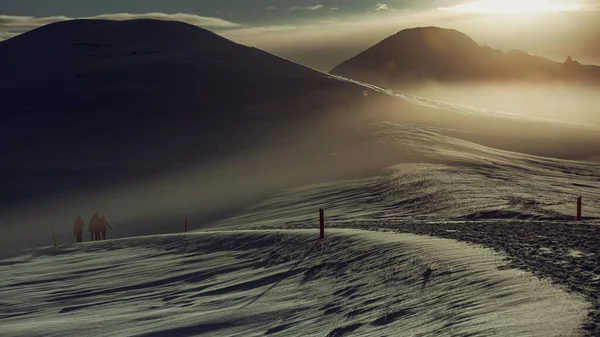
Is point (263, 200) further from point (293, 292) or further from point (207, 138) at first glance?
point (207, 138)

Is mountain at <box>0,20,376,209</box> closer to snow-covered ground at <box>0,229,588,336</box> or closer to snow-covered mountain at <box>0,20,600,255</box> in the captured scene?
snow-covered mountain at <box>0,20,600,255</box>

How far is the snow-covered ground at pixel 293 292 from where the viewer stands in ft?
29.6

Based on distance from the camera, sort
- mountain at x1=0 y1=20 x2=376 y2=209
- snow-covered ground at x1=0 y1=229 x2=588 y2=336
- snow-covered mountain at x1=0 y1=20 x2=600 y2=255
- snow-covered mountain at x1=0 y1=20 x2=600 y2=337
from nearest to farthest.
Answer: snow-covered ground at x1=0 y1=229 x2=588 y2=336
snow-covered mountain at x1=0 y1=20 x2=600 y2=337
snow-covered mountain at x1=0 y1=20 x2=600 y2=255
mountain at x1=0 y1=20 x2=376 y2=209

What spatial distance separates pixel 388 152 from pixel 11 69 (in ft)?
212

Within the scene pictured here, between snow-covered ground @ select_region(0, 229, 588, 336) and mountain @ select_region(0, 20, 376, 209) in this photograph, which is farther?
mountain @ select_region(0, 20, 376, 209)

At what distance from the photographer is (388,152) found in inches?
1772

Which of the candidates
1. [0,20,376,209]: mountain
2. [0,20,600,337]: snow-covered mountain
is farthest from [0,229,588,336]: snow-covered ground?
[0,20,376,209]: mountain

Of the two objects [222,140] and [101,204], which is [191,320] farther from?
[222,140]

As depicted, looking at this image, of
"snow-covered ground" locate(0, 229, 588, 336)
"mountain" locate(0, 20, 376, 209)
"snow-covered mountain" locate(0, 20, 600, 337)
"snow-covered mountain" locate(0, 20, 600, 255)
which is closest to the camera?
"snow-covered ground" locate(0, 229, 588, 336)

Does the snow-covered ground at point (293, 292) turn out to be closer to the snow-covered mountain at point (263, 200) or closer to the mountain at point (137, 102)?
the snow-covered mountain at point (263, 200)

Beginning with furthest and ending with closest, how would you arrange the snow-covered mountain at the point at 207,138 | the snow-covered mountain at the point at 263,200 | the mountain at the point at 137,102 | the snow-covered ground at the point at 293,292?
the mountain at the point at 137,102 < the snow-covered mountain at the point at 207,138 < the snow-covered mountain at the point at 263,200 < the snow-covered ground at the point at 293,292

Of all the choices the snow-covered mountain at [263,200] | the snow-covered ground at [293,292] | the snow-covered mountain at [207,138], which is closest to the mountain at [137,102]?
the snow-covered mountain at [207,138]

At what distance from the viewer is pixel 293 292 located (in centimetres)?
1276

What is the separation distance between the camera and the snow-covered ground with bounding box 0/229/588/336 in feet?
29.6
